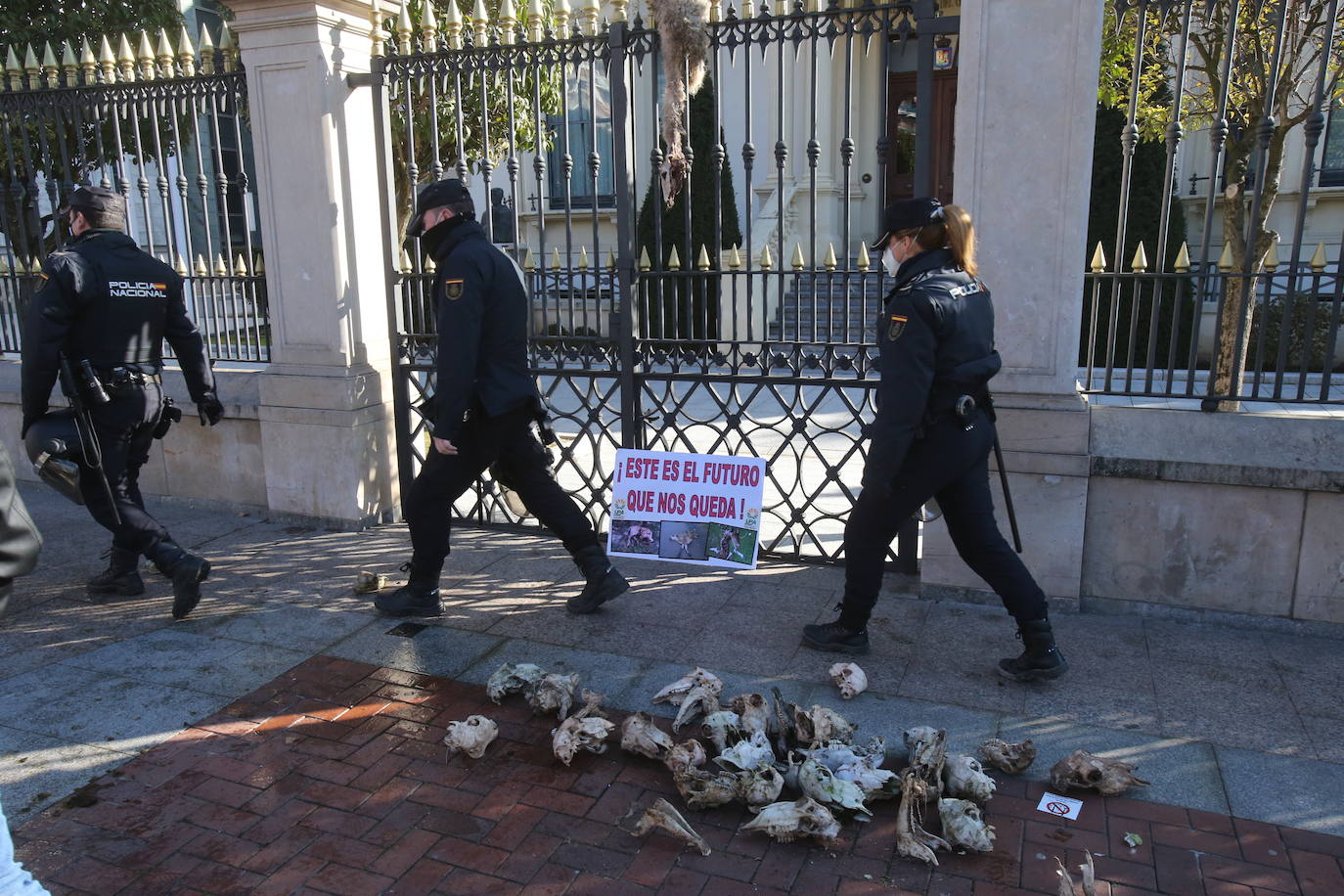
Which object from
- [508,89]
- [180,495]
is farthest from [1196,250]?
[180,495]

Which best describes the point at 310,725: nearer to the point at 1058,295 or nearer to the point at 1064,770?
the point at 1064,770

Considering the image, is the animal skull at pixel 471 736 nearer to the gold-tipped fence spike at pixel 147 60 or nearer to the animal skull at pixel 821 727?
the animal skull at pixel 821 727

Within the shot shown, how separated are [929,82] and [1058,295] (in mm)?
1207

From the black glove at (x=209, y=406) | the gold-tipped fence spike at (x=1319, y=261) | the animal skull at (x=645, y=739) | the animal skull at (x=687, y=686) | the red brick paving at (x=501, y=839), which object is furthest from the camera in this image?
the black glove at (x=209, y=406)

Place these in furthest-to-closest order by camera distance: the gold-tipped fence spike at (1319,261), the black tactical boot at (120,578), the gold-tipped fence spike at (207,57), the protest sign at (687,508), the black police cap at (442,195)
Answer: the gold-tipped fence spike at (207,57)
the protest sign at (687,508)
the black tactical boot at (120,578)
the black police cap at (442,195)
the gold-tipped fence spike at (1319,261)

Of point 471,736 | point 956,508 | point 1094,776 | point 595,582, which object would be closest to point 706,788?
point 471,736

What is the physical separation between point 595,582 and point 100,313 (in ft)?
9.12

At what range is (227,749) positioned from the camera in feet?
11.5

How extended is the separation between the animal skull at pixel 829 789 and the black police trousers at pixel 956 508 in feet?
3.80

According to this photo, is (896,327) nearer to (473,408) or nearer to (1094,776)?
(1094,776)

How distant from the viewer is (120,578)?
4.99m

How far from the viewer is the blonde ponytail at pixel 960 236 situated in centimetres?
379

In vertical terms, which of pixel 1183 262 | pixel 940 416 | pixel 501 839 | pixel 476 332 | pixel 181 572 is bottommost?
pixel 501 839

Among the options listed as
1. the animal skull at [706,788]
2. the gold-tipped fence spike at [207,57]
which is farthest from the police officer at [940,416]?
the gold-tipped fence spike at [207,57]
